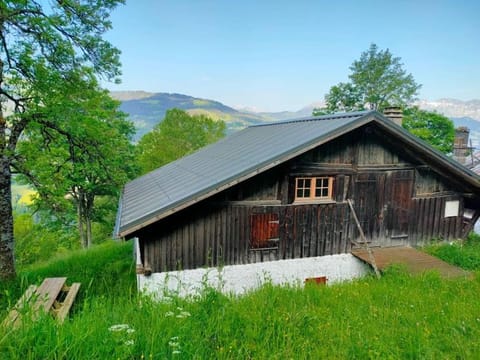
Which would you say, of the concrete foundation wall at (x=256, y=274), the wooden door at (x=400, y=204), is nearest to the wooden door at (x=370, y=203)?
the wooden door at (x=400, y=204)

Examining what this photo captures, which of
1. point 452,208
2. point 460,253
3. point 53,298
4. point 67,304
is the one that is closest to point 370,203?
point 460,253

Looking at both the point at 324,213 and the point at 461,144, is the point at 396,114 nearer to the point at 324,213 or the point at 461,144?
the point at 461,144

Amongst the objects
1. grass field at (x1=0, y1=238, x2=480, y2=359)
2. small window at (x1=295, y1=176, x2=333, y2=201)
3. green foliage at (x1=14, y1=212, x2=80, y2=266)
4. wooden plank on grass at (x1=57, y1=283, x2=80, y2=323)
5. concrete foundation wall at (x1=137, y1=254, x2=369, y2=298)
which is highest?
small window at (x1=295, y1=176, x2=333, y2=201)

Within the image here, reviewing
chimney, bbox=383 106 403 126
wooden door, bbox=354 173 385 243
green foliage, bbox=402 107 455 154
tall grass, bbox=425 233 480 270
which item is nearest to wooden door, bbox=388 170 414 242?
wooden door, bbox=354 173 385 243

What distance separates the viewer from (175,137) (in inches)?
1281

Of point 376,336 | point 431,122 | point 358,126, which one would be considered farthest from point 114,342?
point 431,122

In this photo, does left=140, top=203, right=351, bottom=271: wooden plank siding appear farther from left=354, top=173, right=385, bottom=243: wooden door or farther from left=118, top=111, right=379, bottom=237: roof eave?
left=118, top=111, right=379, bottom=237: roof eave

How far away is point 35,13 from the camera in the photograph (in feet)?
28.0

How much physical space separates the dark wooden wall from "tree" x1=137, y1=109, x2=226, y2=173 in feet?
72.0

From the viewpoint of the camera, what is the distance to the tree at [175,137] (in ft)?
97.4

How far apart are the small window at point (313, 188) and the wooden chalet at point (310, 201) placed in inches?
Answer: 1.2

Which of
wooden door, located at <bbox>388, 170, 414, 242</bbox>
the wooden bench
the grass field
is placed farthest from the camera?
wooden door, located at <bbox>388, 170, 414, 242</bbox>

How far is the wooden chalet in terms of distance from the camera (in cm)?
791

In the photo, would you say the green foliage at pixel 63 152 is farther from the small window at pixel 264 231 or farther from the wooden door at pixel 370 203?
the wooden door at pixel 370 203
